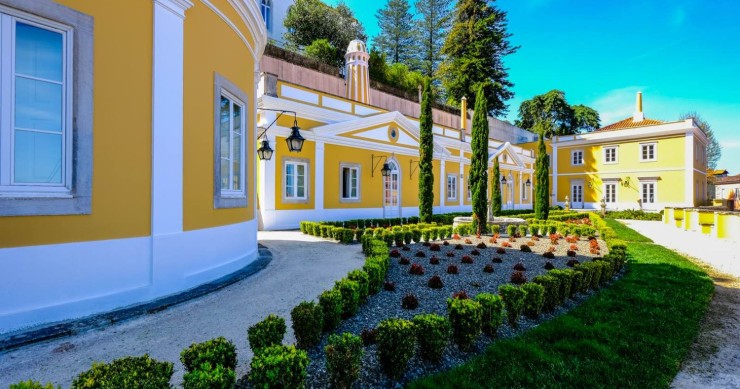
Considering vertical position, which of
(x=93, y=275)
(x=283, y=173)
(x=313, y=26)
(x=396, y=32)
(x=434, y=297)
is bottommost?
(x=434, y=297)

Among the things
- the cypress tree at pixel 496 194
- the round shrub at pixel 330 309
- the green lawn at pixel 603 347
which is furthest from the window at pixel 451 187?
the round shrub at pixel 330 309

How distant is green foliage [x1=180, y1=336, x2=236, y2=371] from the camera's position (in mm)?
2234

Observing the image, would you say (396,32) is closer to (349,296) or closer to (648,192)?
(648,192)

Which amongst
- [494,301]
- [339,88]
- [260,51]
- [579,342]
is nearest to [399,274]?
[494,301]

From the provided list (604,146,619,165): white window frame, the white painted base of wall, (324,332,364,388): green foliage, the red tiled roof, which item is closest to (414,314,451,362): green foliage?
(324,332,364,388): green foliage

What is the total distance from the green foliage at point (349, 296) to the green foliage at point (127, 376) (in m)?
2.03

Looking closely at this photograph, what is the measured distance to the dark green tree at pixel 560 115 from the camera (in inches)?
1692

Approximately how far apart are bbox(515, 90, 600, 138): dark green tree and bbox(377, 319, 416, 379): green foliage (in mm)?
45689

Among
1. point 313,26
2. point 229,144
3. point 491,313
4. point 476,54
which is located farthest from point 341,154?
point 476,54

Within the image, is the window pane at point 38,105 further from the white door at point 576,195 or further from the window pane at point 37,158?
the white door at point 576,195

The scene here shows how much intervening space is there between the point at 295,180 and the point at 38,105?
399 inches

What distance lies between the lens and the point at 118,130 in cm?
397

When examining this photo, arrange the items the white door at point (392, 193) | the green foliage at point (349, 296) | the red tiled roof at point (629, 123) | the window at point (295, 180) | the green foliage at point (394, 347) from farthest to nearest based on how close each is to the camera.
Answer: the red tiled roof at point (629, 123) → the white door at point (392, 193) → the window at point (295, 180) → the green foliage at point (349, 296) → the green foliage at point (394, 347)

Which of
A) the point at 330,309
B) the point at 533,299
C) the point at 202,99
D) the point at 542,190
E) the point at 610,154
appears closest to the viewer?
the point at 330,309
